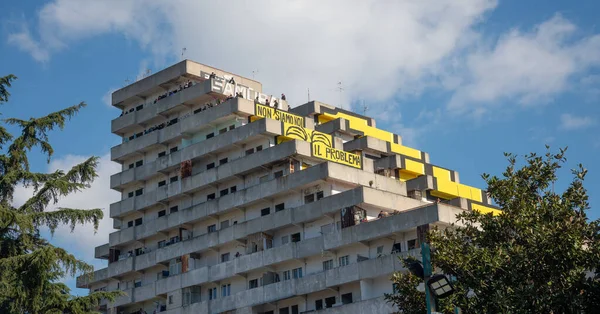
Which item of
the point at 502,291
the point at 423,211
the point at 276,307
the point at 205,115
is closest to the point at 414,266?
the point at 502,291

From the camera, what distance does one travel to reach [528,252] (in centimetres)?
3331

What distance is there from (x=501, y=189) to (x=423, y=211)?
27.5 metres

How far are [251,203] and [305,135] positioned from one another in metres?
6.83

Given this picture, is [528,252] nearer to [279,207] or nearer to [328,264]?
[328,264]

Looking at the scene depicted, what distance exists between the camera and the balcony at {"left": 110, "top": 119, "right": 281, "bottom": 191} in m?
73.9

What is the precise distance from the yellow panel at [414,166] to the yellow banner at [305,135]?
33.2ft

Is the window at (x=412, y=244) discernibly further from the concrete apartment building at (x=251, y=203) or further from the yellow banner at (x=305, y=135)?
the yellow banner at (x=305, y=135)

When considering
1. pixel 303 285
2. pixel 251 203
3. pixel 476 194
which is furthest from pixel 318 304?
pixel 476 194

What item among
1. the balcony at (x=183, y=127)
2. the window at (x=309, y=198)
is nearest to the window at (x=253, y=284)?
the window at (x=309, y=198)

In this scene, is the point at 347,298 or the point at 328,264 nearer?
the point at 347,298

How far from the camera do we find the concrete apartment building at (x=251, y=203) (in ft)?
220

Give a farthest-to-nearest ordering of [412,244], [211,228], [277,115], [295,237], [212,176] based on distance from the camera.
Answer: [211,228] < [277,115] < [212,176] < [295,237] < [412,244]

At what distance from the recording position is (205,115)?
7775 cm

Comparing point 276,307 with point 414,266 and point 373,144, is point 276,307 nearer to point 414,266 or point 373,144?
point 373,144
